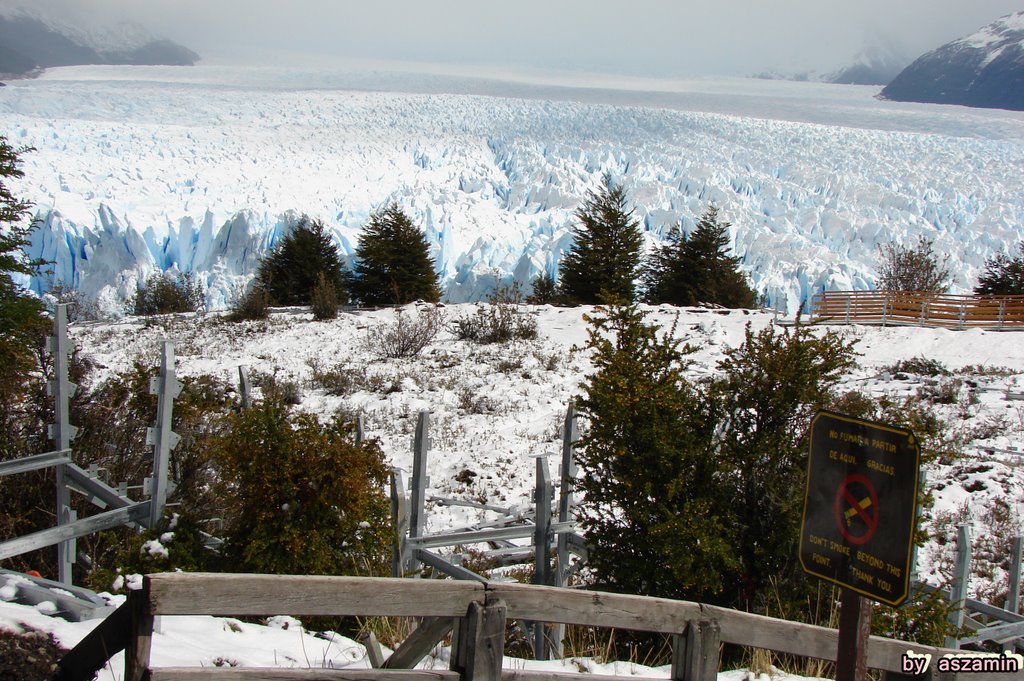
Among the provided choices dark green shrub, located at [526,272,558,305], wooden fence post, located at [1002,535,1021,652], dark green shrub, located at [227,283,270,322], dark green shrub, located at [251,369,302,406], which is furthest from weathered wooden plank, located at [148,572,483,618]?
dark green shrub, located at [526,272,558,305]

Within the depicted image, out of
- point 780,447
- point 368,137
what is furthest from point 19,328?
point 368,137

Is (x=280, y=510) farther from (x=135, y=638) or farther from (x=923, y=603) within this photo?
(x=923, y=603)

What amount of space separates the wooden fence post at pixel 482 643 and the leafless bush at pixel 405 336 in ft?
Answer: 52.7

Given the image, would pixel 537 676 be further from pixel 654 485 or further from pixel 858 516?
pixel 654 485

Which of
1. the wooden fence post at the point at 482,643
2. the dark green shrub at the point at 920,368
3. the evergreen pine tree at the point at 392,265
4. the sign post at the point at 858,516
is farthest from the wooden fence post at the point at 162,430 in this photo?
the evergreen pine tree at the point at 392,265

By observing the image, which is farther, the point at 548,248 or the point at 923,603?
the point at 548,248

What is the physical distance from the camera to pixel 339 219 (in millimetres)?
38875

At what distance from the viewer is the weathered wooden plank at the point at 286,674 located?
216 cm

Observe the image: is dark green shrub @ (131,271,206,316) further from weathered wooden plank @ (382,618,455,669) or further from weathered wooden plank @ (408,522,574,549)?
weathered wooden plank @ (382,618,455,669)

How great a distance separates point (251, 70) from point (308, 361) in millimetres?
72041

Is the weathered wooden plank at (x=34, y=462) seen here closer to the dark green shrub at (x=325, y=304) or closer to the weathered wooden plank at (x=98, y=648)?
the weathered wooden plank at (x=98, y=648)

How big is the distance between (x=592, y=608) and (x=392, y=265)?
25078mm

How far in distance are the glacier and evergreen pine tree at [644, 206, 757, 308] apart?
5852mm

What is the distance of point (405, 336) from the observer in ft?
61.2
